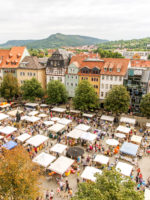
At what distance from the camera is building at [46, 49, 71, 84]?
47.7m

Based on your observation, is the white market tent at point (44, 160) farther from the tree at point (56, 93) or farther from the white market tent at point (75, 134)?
the tree at point (56, 93)

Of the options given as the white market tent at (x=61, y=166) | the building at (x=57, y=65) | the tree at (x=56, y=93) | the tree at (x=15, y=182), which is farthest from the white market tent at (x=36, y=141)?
the building at (x=57, y=65)

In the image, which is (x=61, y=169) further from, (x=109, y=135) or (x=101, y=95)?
(x=101, y=95)


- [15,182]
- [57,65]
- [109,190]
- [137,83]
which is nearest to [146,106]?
[137,83]

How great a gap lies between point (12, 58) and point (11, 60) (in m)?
0.89

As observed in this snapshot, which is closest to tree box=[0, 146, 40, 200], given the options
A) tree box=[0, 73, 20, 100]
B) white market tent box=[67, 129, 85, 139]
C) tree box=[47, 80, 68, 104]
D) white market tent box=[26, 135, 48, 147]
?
Result: white market tent box=[26, 135, 48, 147]

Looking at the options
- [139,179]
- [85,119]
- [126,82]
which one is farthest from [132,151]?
[126,82]

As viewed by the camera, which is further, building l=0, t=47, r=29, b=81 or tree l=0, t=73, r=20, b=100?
building l=0, t=47, r=29, b=81

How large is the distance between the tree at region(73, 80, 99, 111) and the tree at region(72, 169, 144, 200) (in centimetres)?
2621

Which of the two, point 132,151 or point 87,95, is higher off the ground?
point 87,95

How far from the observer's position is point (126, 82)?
135 ft

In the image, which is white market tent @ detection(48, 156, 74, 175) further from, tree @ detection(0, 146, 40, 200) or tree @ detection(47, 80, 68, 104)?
tree @ detection(47, 80, 68, 104)

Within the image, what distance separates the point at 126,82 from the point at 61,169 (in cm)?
2924

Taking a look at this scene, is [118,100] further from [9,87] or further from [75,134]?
[9,87]
